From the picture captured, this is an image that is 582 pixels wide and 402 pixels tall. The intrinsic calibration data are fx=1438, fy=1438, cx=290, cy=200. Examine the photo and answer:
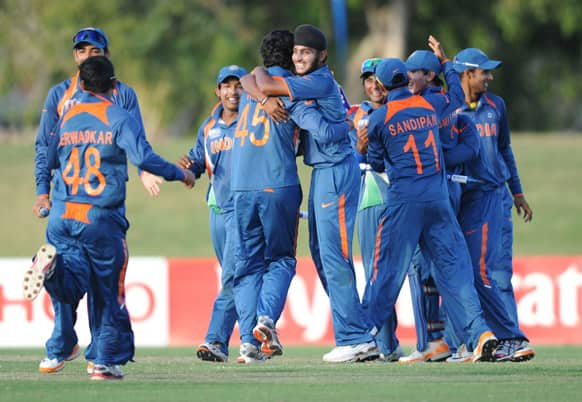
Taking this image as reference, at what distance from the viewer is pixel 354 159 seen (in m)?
11.5

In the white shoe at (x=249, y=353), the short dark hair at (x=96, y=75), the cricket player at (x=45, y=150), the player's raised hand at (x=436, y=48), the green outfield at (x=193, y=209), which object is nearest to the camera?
the short dark hair at (x=96, y=75)

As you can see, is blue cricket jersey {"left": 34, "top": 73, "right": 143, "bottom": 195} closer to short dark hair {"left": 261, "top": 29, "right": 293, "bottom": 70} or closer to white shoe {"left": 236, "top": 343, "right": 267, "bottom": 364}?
short dark hair {"left": 261, "top": 29, "right": 293, "bottom": 70}

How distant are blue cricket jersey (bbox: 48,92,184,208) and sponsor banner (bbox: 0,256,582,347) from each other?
9377 mm

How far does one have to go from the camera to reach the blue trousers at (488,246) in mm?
12078

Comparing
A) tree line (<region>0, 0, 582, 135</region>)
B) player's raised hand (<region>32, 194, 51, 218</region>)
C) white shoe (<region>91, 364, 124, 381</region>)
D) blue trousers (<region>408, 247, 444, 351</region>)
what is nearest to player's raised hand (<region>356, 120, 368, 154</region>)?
blue trousers (<region>408, 247, 444, 351</region>)

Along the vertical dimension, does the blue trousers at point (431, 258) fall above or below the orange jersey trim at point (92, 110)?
below

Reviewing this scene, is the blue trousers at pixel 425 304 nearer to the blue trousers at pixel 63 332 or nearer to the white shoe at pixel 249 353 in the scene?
the white shoe at pixel 249 353

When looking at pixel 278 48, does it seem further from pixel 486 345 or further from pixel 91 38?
pixel 486 345

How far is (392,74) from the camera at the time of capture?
36.9 feet

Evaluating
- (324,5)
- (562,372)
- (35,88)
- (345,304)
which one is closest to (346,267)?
(345,304)

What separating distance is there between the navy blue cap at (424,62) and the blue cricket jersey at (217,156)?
176 cm

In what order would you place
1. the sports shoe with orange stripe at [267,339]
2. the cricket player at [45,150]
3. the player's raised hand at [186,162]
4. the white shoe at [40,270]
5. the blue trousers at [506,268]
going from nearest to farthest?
the white shoe at [40,270] < the cricket player at [45,150] < the sports shoe with orange stripe at [267,339] < the player's raised hand at [186,162] < the blue trousers at [506,268]

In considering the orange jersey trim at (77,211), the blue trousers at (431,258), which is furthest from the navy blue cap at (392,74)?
the orange jersey trim at (77,211)

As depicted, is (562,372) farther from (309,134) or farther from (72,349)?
(72,349)
